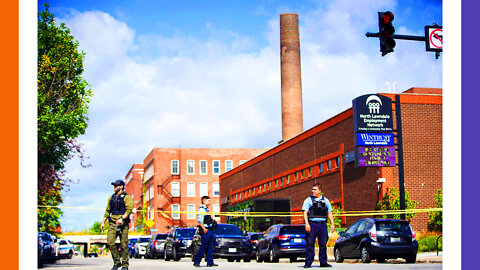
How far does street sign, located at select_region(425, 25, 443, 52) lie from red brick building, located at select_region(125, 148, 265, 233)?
84400mm

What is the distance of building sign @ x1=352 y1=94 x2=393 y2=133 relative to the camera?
40.6 metres

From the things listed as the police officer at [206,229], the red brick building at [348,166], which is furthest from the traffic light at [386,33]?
the red brick building at [348,166]

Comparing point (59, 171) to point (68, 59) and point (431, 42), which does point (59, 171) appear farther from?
point (431, 42)

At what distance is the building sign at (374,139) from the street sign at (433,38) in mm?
24423

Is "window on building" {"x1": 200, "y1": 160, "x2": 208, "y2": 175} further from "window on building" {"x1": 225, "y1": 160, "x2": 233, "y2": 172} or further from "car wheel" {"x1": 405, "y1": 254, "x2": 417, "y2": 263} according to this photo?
"car wheel" {"x1": 405, "y1": 254, "x2": 417, "y2": 263}

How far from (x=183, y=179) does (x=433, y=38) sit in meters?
87.9

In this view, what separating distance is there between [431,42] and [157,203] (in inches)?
3467

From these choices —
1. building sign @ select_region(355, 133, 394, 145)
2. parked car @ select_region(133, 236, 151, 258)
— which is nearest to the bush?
building sign @ select_region(355, 133, 394, 145)

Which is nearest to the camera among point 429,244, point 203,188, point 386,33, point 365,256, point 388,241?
point 386,33

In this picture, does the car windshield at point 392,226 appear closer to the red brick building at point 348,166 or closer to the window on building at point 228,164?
the red brick building at point 348,166

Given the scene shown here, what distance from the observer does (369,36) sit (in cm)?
1597

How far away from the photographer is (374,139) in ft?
133

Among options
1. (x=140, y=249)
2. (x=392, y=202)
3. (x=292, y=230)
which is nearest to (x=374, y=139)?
(x=392, y=202)

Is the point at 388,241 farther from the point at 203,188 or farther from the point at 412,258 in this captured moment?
the point at 203,188
